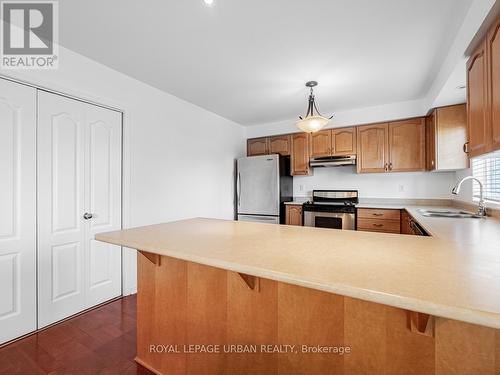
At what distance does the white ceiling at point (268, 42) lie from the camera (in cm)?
165

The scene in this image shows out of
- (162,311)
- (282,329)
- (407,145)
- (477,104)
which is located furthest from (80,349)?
(407,145)

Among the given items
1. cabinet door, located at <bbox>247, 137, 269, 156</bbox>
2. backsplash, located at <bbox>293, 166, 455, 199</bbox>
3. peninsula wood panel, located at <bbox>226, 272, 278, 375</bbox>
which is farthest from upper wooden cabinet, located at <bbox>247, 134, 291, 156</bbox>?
peninsula wood panel, located at <bbox>226, 272, 278, 375</bbox>

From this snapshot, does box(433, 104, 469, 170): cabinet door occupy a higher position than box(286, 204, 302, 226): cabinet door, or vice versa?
box(433, 104, 469, 170): cabinet door

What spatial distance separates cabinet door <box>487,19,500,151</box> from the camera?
1304 millimetres

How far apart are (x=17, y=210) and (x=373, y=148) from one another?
4.19 meters

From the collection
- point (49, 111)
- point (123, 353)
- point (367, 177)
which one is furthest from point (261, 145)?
point (123, 353)

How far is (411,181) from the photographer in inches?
142

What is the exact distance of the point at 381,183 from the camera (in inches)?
151

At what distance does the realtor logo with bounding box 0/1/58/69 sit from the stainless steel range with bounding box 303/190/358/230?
3504 millimetres

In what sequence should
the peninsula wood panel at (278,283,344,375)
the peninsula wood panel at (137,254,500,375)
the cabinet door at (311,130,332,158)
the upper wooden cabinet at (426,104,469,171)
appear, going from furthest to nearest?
the cabinet door at (311,130,332,158) < the upper wooden cabinet at (426,104,469,171) < the peninsula wood panel at (278,283,344,375) < the peninsula wood panel at (137,254,500,375)

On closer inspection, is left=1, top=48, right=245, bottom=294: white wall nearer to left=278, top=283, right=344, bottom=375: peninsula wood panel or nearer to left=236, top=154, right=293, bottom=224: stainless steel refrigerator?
left=236, top=154, right=293, bottom=224: stainless steel refrigerator

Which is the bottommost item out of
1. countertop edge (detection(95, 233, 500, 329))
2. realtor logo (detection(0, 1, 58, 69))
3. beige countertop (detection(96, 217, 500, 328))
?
countertop edge (detection(95, 233, 500, 329))

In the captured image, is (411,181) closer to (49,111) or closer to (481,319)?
(481,319)

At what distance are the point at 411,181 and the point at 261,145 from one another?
8.35ft
